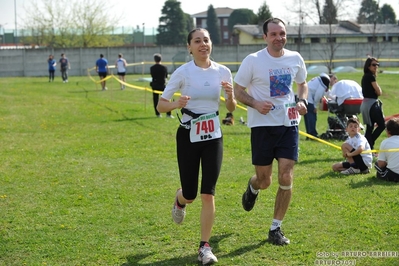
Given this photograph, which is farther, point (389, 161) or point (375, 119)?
point (375, 119)

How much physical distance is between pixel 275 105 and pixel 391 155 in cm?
394

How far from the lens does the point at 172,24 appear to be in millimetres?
98125

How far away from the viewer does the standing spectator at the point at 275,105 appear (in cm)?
685

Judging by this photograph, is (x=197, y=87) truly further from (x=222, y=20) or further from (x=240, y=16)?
(x=222, y=20)

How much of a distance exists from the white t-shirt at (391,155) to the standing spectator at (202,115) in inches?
172

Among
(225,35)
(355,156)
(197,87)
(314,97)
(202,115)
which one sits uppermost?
(225,35)

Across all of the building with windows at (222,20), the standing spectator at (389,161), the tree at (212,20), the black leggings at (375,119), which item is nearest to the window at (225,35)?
the building with windows at (222,20)

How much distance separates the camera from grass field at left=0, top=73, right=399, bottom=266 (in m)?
6.58

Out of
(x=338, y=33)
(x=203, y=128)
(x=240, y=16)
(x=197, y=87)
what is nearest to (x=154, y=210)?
(x=203, y=128)

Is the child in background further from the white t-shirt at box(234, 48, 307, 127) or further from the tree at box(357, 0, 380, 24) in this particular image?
the tree at box(357, 0, 380, 24)

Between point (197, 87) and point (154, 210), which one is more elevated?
point (197, 87)

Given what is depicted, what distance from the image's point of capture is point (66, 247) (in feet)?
22.6

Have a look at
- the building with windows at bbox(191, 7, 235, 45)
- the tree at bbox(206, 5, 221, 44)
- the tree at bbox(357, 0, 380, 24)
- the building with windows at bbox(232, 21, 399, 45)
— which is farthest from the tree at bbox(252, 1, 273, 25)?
the building with windows at bbox(191, 7, 235, 45)

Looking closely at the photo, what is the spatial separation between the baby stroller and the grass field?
1.49ft
